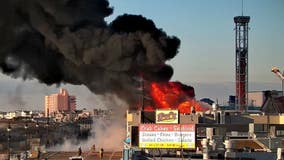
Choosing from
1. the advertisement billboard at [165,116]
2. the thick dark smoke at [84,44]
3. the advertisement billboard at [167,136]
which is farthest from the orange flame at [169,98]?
the advertisement billboard at [167,136]

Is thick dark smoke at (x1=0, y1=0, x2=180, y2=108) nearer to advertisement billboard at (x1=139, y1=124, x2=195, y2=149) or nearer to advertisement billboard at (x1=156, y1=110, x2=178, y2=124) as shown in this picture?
advertisement billboard at (x1=156, y1=110, x2=178, y2=124)

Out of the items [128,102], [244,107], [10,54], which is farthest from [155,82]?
[244,107]

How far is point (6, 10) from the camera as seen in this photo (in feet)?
322

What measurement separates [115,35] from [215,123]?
21619 millimetres

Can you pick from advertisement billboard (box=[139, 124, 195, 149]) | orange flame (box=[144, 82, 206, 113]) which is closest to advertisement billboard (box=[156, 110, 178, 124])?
advertisement billboard (box=[139, 124, 195, 149])

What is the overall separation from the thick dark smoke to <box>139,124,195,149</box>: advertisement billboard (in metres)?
31.3

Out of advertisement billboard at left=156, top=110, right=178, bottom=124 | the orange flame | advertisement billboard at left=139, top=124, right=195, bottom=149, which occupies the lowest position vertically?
advertisement billboard at left=139, top=124, right=195, bottom=149

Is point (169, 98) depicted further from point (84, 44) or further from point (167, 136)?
point (167, 136)

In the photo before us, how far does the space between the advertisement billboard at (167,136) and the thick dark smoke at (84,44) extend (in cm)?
3127

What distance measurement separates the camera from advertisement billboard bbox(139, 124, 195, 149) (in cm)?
6156

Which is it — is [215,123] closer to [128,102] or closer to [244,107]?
[128,102]

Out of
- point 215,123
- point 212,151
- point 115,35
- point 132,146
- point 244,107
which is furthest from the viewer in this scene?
point 244,107

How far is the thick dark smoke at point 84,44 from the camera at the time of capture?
9469 cm

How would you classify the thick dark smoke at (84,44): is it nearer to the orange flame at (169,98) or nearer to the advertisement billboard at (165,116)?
the orange flame at (169,98)
